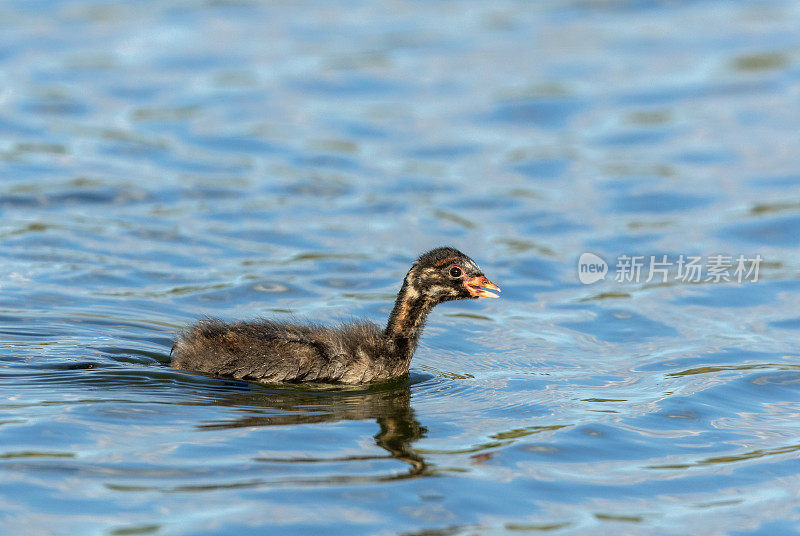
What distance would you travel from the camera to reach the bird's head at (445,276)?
11.9m

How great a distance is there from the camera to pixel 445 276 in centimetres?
1191

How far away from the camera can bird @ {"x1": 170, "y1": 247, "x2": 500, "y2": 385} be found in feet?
36.6

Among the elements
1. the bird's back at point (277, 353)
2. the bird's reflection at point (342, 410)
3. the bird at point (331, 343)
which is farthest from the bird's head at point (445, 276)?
the bird's reflection at point (342, 410)

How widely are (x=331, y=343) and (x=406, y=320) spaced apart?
0.88 metres

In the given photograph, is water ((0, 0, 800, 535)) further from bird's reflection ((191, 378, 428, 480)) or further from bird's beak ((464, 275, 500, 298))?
bird's beak ((464, 275, 500, 298))

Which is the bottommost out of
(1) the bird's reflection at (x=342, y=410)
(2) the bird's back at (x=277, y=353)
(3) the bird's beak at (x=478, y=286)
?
(1) the bird's reflection at (x=342, y=410)

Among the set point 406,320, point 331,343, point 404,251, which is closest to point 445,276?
point 406,320

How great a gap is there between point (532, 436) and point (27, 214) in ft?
31.6

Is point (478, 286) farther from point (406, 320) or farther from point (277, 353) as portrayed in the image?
point (277, 353)

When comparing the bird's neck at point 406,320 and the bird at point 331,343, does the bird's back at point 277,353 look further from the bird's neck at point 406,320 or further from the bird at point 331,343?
the bird's neck at point 406,320

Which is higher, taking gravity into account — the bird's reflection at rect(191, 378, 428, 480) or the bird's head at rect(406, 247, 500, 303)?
the bird's head at rect(406, 247, 500, 303)

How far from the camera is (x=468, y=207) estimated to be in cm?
1897

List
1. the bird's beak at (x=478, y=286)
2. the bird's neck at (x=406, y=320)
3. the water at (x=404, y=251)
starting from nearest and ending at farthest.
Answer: the water at (x=404, y=251) → the bird's neck at (x=406, y=320) → the bird's beak at (x=478, y=286)

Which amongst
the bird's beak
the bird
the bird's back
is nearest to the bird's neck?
the bird
